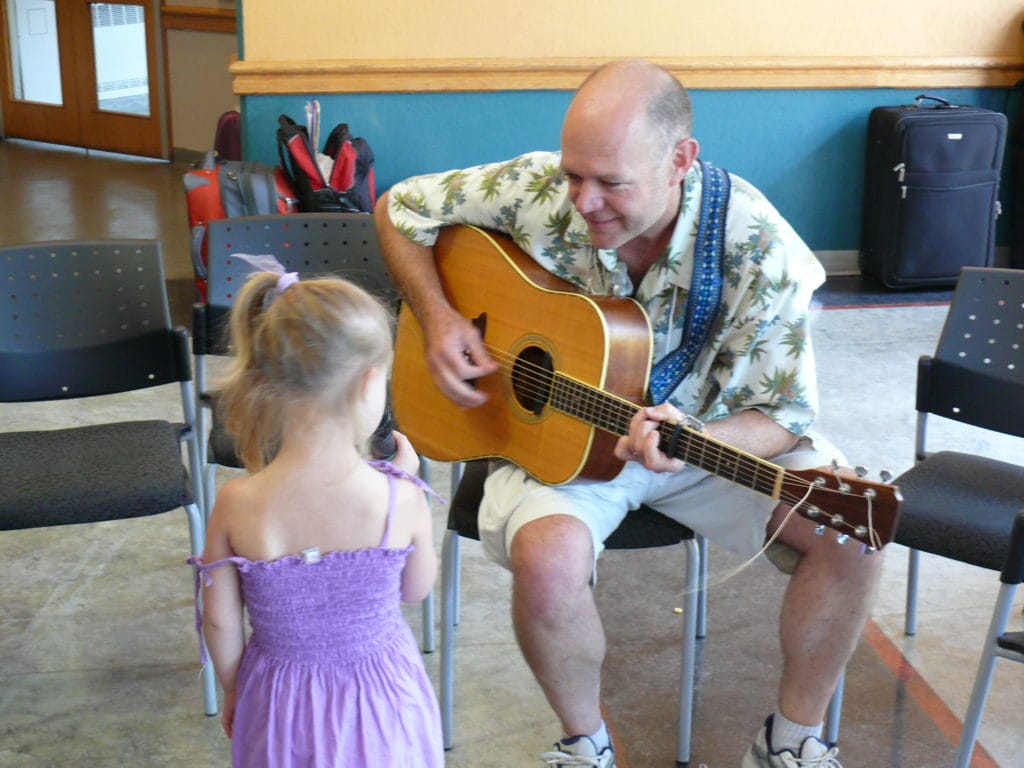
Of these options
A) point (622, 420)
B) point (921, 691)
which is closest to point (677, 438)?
point (622, 420)

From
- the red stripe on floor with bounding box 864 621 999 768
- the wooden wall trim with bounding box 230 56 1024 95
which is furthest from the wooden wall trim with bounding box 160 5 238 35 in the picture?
the red stripe on floor with bounding box 864 621 999 768

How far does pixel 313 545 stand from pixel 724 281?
0.83 metres

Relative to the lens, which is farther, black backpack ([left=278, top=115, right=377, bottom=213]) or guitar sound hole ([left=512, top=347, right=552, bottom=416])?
black backpack ([left=278, top=115, right=377, bottom=213])

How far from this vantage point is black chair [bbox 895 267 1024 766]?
2.08m

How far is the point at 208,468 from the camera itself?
2514mm

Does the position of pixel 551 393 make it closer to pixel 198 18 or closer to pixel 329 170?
pixel 329 170

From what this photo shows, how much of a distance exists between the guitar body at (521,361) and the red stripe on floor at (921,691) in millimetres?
828

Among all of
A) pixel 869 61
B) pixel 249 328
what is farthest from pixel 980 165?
pixel 249 328

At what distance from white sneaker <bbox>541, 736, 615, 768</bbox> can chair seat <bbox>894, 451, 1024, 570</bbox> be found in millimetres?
→ 601

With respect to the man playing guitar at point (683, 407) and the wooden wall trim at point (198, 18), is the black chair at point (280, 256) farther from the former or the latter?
the wooden wall trim at point (198, 18)

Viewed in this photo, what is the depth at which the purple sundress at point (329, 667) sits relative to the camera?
1516mm

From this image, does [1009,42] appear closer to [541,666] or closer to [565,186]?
[565,186]

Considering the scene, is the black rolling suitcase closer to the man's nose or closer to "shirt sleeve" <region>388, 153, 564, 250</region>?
"shirt sleeve" <region>388, 153, 564, 250</region>

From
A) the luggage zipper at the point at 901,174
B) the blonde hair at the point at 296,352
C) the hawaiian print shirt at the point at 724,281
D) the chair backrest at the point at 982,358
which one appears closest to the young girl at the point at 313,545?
the blonde hair at the point at 296,352
